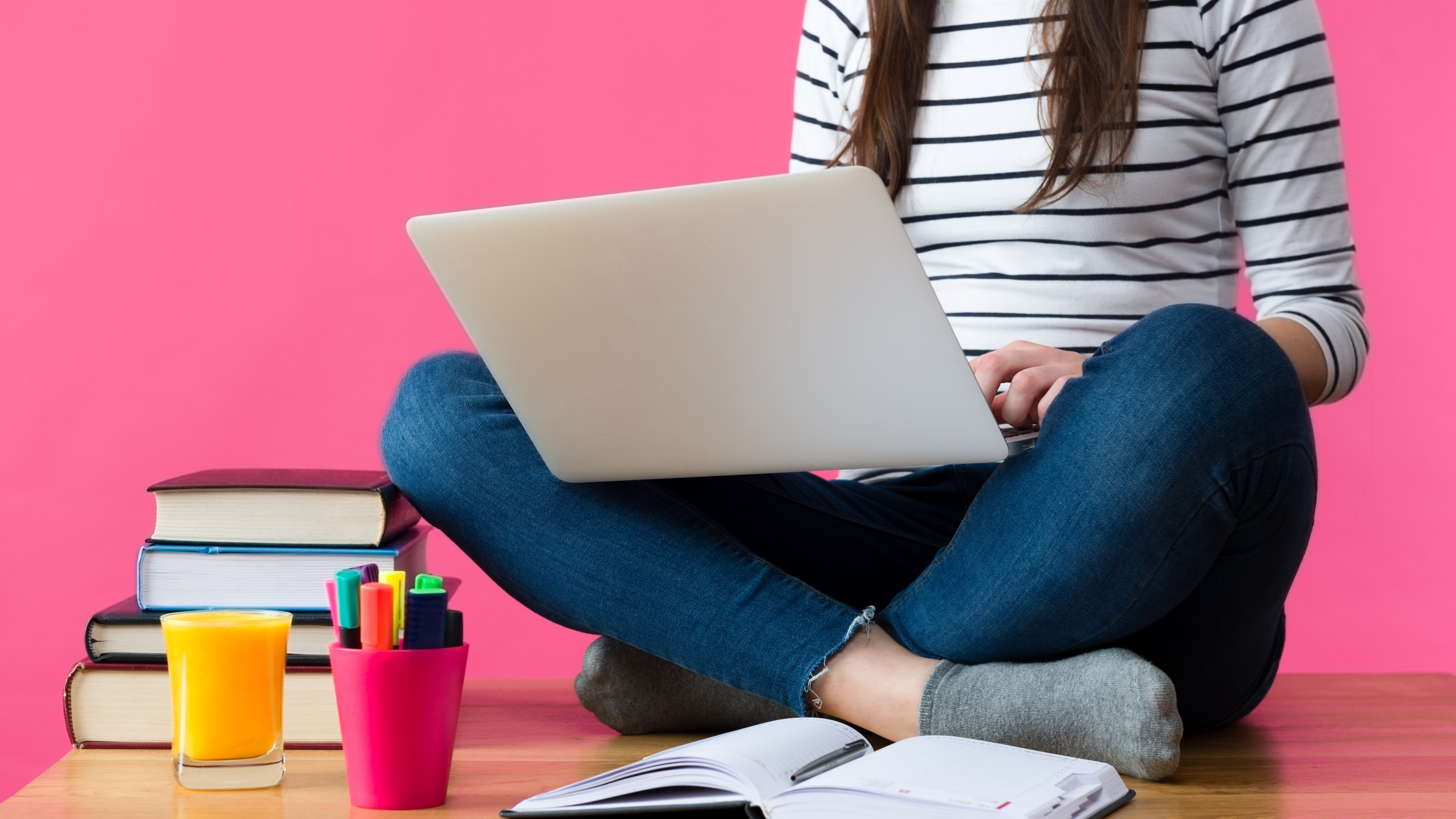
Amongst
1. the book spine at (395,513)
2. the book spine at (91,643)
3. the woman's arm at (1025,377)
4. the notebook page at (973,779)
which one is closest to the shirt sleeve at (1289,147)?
the woman's arm at (1025,377)

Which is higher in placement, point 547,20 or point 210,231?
point 547,20

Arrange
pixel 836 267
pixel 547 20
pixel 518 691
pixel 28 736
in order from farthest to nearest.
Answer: pixel 547 20
pixel 28 736
pixel 518 691
pixel 836 267

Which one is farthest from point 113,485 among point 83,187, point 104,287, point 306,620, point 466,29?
point 306,620

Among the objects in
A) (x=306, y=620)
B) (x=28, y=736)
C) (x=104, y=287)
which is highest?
(x=104, y=287)

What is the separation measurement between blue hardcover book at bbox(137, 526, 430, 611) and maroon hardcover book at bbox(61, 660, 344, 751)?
0.15 feet

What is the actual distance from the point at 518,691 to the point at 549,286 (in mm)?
611

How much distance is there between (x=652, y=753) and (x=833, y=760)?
0.76 ft

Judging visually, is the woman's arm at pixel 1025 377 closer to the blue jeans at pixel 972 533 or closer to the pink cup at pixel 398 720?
Answer: the blue jeans at pixel 972 533

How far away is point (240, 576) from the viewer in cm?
98

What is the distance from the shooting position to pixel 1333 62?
6.26 feet

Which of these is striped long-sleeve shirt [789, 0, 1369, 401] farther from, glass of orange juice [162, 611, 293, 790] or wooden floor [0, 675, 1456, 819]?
glass of orange juice [162, 611, 293, 790]

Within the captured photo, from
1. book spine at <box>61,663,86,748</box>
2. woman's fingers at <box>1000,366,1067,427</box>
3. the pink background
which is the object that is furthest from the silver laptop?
the pink background

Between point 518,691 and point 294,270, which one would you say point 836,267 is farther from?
point 294,270

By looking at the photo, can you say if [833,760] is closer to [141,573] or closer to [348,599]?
[348,599]
